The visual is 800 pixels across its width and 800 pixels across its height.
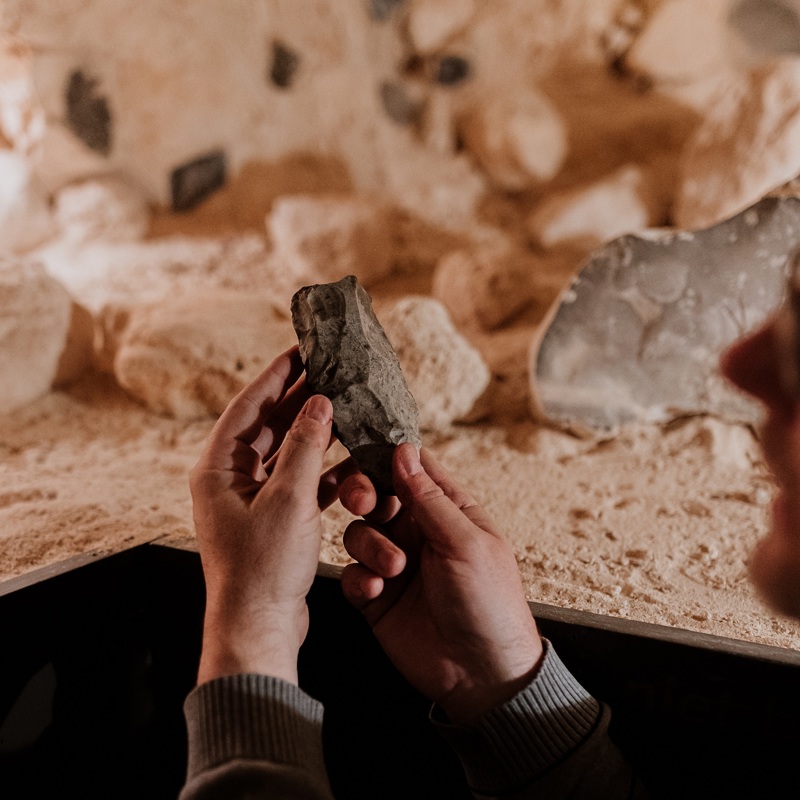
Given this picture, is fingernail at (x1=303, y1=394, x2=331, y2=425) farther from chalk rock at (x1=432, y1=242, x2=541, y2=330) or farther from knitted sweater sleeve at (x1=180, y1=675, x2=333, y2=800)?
chalk rock at (x1=432, y1=242, x2=541, y2=330)

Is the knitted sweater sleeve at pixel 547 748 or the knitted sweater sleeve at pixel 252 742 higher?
the knitted sweater sleeve at pixel 252 742

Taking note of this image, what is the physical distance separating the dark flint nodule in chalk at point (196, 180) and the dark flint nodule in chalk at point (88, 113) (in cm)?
39

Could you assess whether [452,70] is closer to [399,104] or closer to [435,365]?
[399,104]

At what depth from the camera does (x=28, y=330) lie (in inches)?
86.4

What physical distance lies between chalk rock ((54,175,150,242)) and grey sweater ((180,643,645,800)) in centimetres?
312

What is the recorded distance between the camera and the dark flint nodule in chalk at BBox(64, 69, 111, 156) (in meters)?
3.16

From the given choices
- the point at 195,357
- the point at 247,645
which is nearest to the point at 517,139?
the point at 195,357

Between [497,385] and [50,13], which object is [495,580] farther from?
[50,13]

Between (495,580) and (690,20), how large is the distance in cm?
413

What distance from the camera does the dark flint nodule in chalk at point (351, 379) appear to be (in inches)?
47.9

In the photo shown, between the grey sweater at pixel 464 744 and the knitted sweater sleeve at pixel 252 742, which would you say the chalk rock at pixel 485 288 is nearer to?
the grey sweater at pixel 464 744

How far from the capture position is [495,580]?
102 centimetres

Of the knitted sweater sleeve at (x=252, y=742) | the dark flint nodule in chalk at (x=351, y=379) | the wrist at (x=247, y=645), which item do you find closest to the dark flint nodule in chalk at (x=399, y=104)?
the dark flint nodule in chalk at (x=351, y=379)

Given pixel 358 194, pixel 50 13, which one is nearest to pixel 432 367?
pixel 358 194
